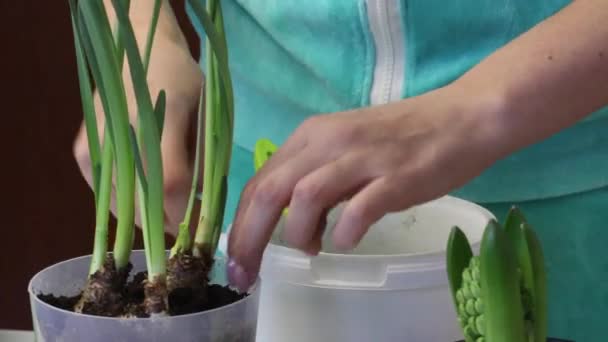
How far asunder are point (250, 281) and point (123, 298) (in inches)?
2.3

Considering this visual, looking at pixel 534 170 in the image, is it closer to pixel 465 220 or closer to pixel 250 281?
pixel 465 220

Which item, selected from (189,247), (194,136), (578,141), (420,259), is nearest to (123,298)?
(189,247)

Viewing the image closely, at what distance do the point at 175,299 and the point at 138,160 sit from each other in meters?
0.07

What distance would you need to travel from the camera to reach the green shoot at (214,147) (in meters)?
0.41

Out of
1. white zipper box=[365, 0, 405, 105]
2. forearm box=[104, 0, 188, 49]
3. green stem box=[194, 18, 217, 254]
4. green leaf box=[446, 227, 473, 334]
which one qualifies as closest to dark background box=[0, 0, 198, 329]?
forearm box=[104, 0, 188, 49]

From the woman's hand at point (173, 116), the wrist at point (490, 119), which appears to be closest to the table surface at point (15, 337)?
the woman's hand at point (173, 116)

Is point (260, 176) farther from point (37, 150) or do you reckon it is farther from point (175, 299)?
point (37, 150)

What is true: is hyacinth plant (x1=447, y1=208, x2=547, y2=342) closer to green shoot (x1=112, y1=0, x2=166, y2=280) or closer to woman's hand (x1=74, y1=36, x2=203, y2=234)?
green shoot (x1=112, y1=0, x2=166, y2=280)

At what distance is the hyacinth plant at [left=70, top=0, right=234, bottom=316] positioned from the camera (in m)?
0.37

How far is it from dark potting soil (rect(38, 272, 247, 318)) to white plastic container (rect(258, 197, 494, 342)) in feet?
0.15

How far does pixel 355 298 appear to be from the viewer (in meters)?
0.42

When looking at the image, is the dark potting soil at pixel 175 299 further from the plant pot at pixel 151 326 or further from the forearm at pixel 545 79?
the forearm at pixel 545 79

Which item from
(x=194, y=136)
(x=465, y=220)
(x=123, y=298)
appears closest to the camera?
(x=123, y=298)

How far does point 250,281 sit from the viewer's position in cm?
40
